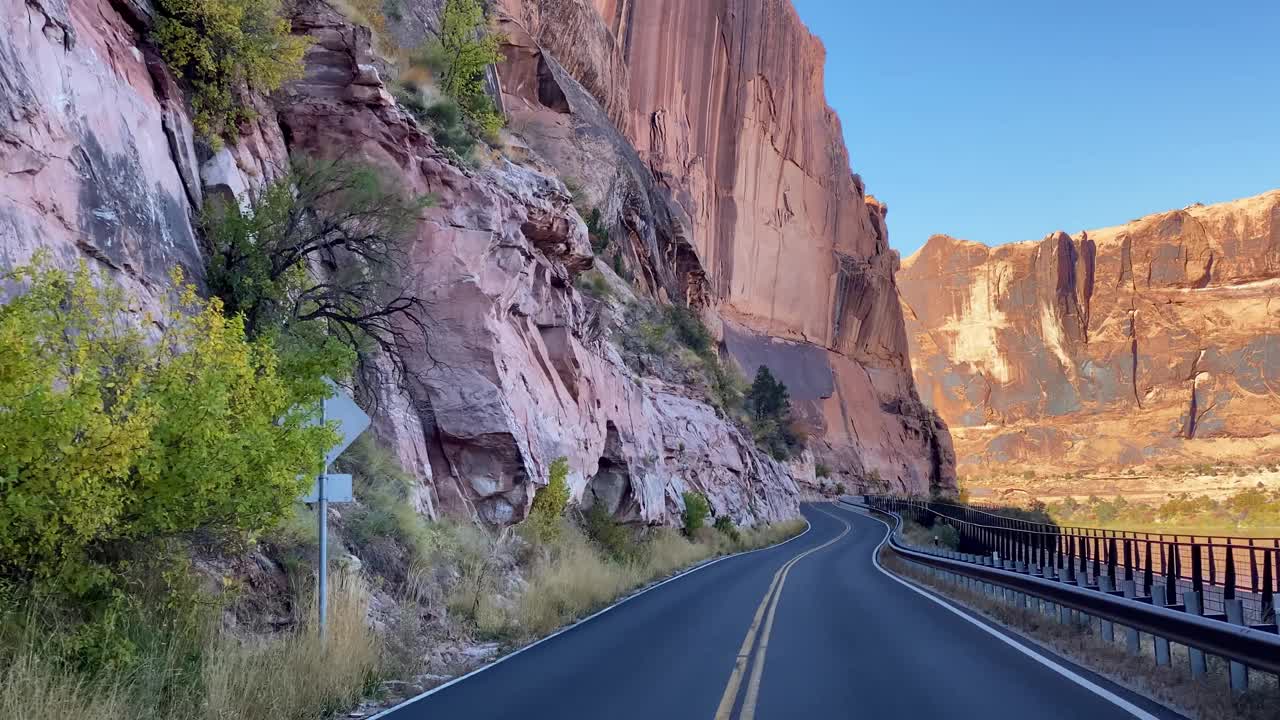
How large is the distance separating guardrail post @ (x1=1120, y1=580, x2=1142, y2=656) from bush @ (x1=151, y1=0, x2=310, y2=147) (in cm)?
1402

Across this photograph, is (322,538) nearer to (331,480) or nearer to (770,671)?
(331,480)

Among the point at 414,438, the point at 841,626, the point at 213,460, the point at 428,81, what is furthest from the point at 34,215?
the point at 428,81

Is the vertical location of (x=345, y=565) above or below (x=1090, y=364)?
below

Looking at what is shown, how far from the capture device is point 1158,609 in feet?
30.6

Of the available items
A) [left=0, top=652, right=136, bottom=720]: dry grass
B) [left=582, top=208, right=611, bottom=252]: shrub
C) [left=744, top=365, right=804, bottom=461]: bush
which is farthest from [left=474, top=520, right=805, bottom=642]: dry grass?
[left=744, top=365, right=804, bottom=461]: bush

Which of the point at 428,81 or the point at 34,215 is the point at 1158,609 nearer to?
the point at 34,215

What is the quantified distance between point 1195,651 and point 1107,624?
10.2ft

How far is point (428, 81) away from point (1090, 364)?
17483 centimetres

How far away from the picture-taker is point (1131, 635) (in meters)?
10.9

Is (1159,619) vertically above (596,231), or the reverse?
(596,231)

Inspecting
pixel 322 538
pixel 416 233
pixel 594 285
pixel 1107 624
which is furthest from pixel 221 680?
pixel 594 285

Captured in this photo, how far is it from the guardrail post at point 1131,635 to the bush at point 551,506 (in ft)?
36.8

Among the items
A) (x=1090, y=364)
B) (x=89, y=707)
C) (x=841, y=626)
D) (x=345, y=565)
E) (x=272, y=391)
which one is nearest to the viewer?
(x=89, y=707)

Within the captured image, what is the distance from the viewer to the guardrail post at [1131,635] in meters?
10.6
